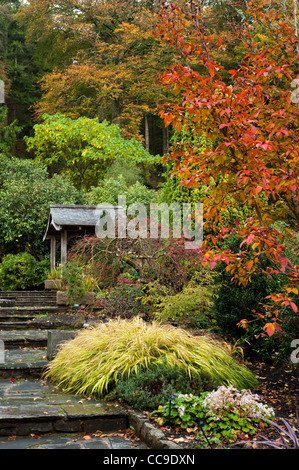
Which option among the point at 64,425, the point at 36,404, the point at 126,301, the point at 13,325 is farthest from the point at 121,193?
the point at 64,425

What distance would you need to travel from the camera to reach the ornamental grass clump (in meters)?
5.19

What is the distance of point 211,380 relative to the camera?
16.1ft

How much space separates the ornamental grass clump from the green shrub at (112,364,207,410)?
12 cm

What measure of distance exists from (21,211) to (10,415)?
14.8 m

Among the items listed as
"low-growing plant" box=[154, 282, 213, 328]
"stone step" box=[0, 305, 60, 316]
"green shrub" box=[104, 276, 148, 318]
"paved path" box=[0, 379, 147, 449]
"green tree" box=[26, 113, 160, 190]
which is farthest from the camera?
"green tree" box=[26, 113, 160, 190]

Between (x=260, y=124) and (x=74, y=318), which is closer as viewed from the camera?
(x=260, y=124)

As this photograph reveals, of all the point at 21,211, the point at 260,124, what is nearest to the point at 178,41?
the point at 260,124

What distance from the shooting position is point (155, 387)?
487cm

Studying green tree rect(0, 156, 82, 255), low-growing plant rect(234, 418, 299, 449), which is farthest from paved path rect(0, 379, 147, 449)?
green tree rect(0, 156, 82, 255)

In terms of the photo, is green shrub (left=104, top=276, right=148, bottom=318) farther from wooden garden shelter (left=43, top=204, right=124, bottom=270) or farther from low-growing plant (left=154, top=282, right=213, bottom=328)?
wooden garden shelter (left=43, top=204, right=124, bottom=270)

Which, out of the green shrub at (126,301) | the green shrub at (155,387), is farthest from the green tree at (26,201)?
the green shrub at (155,387)

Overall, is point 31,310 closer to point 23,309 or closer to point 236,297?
point 23,309

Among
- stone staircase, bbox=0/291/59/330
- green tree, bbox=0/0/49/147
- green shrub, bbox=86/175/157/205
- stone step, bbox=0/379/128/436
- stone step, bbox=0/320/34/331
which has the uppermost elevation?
green tree, bbox=0/0/49/147

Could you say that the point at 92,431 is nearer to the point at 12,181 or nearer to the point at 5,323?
the point at 5,323
